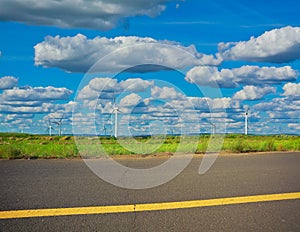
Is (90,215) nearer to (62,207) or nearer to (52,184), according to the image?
(62,207)

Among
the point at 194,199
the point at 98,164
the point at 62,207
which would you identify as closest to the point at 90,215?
the point at 62,207

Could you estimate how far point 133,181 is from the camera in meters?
6.55

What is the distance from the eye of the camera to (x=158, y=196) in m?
5.56

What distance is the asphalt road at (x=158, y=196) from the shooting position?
4418mm

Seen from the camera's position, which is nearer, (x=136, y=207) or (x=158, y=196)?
(x=136, y=207)

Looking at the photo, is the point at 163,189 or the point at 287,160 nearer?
the point at 163,189

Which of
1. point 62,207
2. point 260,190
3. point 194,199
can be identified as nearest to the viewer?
point 62,207

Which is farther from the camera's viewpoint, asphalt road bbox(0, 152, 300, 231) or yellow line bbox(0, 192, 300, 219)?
yellow line bbox(0, 192, 300, 219)

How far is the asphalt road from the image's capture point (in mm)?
4418

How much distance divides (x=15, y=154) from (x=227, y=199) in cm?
652

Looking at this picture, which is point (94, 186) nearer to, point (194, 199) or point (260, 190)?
point (194, 199)

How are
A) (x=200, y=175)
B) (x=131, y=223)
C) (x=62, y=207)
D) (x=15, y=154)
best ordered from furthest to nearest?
(x=15, y=154)
(x=200, y=175)
(x=62, y=207)
(x=131, y=223)

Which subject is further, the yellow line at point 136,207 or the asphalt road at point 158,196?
the yellow line at point 136,207

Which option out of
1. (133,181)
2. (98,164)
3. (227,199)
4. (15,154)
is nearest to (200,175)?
(133,181)
